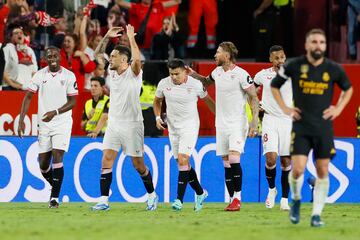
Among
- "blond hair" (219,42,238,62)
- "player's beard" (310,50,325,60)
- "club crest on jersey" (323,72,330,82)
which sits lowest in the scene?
"club crest on jersey" (323,72,330,82)

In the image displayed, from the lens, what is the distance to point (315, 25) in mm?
26578

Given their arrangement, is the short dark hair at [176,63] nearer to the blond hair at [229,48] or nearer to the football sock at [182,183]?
the blond hair at [229,48]

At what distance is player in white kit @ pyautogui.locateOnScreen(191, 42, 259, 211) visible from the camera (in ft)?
57.8

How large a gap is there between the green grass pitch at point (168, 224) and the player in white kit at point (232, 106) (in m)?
0.79

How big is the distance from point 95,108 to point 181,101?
4324 millimetres

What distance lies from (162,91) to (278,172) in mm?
4339

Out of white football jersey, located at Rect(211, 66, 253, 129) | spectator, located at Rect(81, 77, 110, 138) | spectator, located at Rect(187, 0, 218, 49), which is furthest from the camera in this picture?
spectator, located at Rect(187, 0, 218, 49)

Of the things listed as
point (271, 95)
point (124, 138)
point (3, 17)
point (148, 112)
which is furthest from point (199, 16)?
point (124, 138)

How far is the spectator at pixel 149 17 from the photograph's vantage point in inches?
949

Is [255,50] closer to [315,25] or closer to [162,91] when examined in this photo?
[315,25]

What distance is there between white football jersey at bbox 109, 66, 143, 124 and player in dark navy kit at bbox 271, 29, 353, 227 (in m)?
3.59

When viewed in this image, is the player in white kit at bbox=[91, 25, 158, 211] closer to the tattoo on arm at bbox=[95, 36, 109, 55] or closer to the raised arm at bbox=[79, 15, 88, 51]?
the tattoo on arm at bbox=[95, 36, 109, 55]

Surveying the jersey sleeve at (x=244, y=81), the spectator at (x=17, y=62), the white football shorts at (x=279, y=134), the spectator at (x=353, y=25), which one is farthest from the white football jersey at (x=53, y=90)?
the spectator at (x=353, y=25)

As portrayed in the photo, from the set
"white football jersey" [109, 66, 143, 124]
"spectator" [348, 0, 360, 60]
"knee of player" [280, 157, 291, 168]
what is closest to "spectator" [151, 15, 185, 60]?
"spectator" [348, 0, 360, 60]
